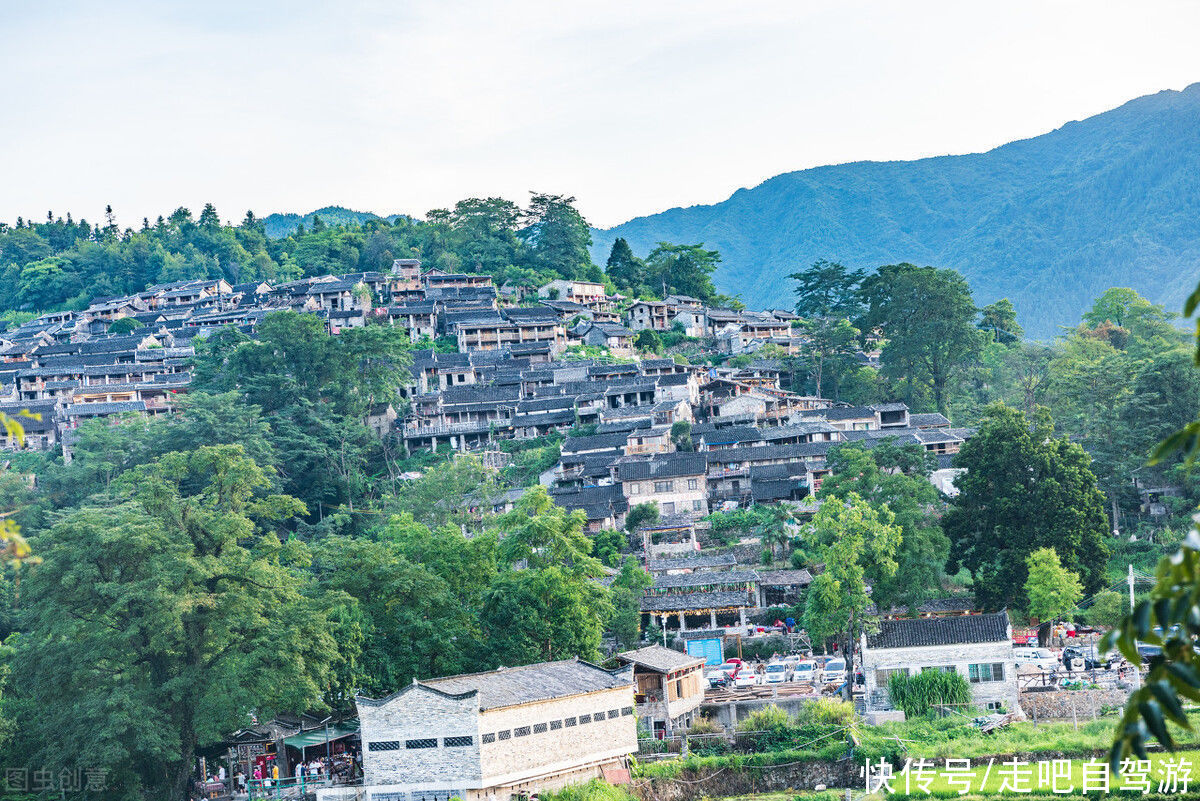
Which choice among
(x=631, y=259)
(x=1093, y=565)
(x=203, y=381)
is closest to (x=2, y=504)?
(x=203, y=381)

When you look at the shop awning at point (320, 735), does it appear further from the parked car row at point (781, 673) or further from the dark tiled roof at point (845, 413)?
the dark tiled roof at point (845, 413)

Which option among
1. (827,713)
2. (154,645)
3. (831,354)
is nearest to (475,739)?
(154,645)

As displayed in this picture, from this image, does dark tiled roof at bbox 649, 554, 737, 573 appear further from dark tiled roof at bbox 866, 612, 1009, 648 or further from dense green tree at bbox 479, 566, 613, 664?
dark tiled roof at bbox 866, 612, 1009, 648

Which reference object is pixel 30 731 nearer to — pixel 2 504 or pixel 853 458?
pixel 2 504

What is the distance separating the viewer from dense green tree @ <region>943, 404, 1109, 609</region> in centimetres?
3856

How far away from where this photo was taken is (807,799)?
94.0 ft

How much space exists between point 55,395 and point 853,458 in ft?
148

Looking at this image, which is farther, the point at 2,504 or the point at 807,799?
the point at 2,504

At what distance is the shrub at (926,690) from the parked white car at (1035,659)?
224 centimetres

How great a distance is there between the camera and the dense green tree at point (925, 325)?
62.1 m

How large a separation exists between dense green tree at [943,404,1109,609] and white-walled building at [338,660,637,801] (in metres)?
16.3

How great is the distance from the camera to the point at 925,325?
62156mm

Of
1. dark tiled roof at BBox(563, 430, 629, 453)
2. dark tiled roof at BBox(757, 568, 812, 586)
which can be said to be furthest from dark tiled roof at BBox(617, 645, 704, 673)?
dark tiled roof at BBox(563, 430, 629, 453)

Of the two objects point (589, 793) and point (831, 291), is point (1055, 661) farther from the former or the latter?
point (831, 291)
